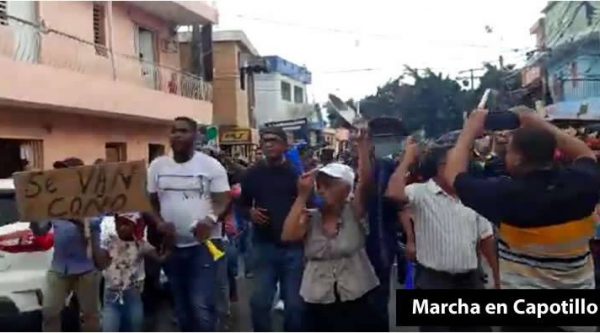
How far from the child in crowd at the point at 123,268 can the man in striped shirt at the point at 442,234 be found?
1627 mm

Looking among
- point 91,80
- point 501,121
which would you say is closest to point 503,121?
point 501,121

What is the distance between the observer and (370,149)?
16.6ft

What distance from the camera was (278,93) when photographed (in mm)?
47750

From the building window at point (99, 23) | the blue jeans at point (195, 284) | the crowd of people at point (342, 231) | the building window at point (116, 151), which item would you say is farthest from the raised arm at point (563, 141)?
the building window at point (116, 151)

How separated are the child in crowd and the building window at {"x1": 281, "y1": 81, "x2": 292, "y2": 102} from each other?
141 ft

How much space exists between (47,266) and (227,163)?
328 cm

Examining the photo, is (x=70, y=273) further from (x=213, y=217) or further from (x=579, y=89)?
(x=579, y=89)

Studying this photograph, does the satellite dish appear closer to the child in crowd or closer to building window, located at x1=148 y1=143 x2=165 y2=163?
the child in crowd

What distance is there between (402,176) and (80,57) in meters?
12.8

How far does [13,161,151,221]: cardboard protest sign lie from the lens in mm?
5531

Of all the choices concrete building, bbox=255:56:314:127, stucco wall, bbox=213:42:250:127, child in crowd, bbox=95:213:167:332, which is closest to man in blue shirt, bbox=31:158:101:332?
child in crowd, bbox=95:213:167:332

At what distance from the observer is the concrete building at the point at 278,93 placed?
47.0 meters

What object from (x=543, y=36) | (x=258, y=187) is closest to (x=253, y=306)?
(x=258, y=187)

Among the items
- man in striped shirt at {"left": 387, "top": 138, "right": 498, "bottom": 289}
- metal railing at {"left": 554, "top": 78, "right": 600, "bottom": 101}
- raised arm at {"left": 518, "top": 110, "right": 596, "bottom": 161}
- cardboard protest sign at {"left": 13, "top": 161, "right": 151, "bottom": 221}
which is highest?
metal railing at {"left": 554, "top": 78, "right": 600, "bottom": 101}
